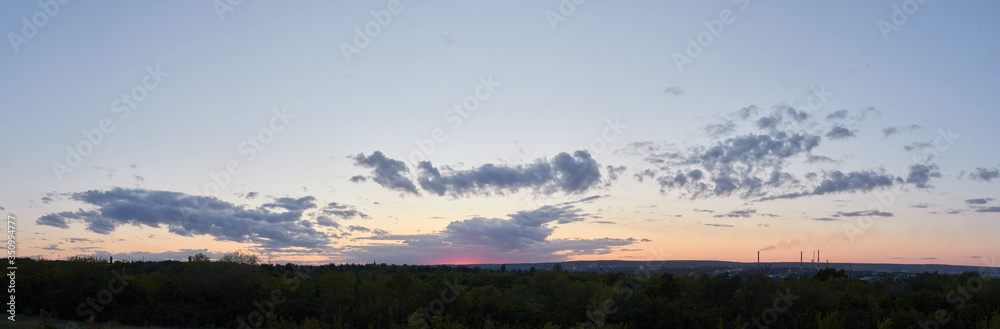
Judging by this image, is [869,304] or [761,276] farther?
[761,276]

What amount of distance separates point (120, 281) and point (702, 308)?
31409 millimetres

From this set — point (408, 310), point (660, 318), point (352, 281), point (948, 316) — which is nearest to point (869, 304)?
point (948, 316)

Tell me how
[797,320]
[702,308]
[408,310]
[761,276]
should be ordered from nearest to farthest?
1. [408,310]
2. [797,320]
3. [702,308]
4. [761,276]

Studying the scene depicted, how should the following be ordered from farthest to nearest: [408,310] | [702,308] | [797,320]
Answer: [702,308]
[797,320]
[408,310]

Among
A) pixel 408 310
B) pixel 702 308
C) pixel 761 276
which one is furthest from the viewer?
pixel 761 276

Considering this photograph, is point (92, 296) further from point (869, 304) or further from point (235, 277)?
point (869, 304)

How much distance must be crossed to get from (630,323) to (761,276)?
1217 cm

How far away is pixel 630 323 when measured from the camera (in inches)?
1292

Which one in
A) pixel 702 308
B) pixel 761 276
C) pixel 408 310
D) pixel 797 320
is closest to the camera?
pixel 408 310

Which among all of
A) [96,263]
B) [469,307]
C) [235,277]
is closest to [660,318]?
[469,307]

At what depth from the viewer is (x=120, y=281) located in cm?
3450

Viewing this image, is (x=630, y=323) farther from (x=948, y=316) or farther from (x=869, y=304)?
(x=948, y=316)

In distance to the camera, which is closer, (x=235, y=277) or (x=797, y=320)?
Result: (x=797, y=320)

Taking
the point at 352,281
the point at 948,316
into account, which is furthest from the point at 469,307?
the point at 948,316
